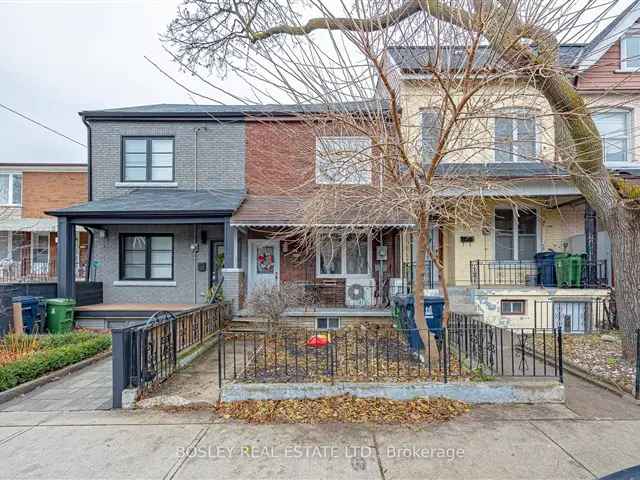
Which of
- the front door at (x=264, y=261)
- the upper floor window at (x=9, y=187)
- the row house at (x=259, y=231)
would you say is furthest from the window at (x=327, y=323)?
the upper floor window at (x=9, y=187)

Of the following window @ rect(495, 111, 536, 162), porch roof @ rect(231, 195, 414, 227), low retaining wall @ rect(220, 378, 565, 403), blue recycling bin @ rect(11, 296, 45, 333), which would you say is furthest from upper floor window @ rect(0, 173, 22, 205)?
window @ rect(495, 111, 536, 162)

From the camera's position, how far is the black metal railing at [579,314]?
9125mm

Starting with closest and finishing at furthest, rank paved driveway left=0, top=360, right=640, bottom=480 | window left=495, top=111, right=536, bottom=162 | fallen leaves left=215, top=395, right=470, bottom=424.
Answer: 1. paved driveway left=0, top=360, right=640, bottom=480
2. fallen leaves left=215, top=395, right=470, bottom=424
3. window left=495, top=111, right=536, bottom=162

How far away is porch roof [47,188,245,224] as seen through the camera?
9805mm

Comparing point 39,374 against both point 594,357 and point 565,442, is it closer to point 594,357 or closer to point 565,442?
point 565,442

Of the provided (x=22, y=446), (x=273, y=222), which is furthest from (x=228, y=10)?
(x=22, y=446)

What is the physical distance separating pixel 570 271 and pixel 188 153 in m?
12.1

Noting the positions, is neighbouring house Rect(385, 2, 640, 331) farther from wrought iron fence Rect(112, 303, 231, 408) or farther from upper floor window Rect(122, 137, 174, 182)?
upper floor window Rect(122, 137, 174, 182)

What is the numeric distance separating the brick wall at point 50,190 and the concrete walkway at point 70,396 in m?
15.7

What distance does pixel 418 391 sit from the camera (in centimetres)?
473

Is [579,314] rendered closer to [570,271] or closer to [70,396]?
[570,271]

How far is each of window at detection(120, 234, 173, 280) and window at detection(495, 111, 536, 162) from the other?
33.3ft

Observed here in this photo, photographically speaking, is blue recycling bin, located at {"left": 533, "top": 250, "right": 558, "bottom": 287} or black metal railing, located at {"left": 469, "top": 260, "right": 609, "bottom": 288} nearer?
blue recycling bin, located at {"left": 533, "top": 250, "right": 558, "bottom": 287}

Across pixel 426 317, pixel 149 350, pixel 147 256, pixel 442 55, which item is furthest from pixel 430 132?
pixel 147 256
